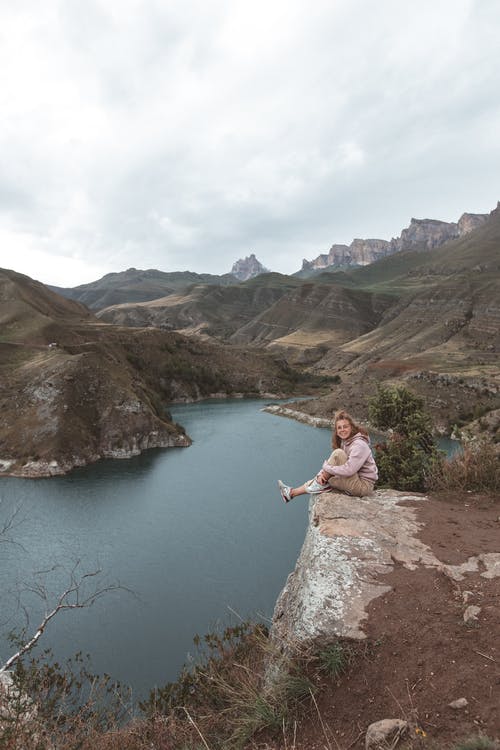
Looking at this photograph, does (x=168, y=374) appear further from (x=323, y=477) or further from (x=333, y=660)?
(x=333, y=660)

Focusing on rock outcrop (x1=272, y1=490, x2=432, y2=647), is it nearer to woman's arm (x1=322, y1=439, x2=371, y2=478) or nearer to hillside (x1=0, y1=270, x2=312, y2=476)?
woman's arm (x1=322, y1=439, x2=371, y2=478)

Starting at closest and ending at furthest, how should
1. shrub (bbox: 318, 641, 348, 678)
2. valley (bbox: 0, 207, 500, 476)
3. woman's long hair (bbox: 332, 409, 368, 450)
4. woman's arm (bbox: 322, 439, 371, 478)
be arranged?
shrub (bbox: 318, 641, 348, 678) < woman's arm (bbox: 322, 439, 371, 478) < woman's long hair (bbox: 332, 409, 368, 450) < valley (bbox: 0, 207, 500, 476)

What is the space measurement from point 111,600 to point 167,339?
350ft

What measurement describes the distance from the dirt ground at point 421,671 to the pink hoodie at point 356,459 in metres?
3.03

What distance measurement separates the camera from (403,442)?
57.7 feet

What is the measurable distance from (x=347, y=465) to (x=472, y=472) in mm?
4365

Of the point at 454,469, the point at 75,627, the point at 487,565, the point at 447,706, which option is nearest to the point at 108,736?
Result: the point at 447,706

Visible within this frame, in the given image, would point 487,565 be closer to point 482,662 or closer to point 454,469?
point 482,662

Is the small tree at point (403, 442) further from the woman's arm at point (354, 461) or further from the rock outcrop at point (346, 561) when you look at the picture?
the rock outcrop at point (346, 561)

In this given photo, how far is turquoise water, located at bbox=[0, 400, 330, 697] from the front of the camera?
25016 mm

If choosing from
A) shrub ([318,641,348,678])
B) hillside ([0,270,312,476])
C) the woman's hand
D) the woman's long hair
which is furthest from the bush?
hillside ([0,270,312,476])

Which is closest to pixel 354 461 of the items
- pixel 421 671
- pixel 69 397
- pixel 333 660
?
pixel 333 660

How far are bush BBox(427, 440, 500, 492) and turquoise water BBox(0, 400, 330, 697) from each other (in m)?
6.46

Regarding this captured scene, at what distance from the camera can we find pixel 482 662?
5168 mm
